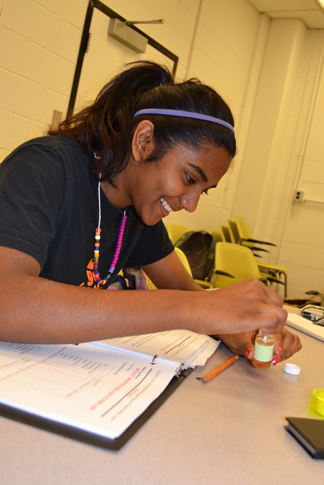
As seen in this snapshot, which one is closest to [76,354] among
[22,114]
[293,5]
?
[22,114]

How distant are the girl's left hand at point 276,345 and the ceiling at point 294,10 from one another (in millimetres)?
4950

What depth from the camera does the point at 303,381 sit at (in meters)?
0.89

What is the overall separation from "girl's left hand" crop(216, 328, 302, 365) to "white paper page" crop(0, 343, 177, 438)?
9.9 inches

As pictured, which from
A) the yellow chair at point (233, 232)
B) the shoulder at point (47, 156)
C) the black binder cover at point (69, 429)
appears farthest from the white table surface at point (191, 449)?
the yellow chair at point (233, 232)

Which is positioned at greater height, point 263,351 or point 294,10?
point 294,10

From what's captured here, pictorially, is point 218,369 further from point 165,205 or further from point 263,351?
point 165,205

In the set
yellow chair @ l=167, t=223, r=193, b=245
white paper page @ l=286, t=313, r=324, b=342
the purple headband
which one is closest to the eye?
the purple headband

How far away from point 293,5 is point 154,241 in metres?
4.82

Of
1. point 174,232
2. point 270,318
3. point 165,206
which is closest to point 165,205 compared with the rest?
point 165,206

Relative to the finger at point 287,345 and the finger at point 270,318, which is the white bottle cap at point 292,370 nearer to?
the finger at point 287,345

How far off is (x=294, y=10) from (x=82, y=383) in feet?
18.5

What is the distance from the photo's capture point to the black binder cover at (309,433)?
57 centimetres

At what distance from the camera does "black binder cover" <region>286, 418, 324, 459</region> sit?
1.86 ft

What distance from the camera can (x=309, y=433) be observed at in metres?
0.60
